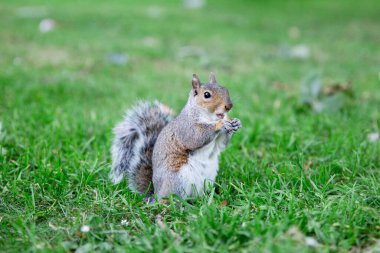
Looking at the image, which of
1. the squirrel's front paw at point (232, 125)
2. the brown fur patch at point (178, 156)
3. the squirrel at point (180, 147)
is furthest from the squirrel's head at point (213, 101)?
the brown fur patch at point (178, 156)

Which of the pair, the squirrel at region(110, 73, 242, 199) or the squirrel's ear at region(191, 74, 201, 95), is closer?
the squirrel at region(110, 73, 242, 199)

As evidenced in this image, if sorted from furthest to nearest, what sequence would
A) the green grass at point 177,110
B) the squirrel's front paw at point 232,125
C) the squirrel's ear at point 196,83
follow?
1. the squirrel's ear at point 196,83
2. the squirrel's front paw at point 232,125
3. the green grass at point 177,110

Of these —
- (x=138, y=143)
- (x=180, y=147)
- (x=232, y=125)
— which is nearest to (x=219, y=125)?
(x=232, y=125)

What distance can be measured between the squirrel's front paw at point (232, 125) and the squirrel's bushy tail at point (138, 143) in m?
0.51

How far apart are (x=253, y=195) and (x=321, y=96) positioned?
84.4 inches

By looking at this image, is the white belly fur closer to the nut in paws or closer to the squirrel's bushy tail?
the nut in paws

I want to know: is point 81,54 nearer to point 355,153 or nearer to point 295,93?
point 295,93

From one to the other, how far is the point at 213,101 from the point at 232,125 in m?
0.18

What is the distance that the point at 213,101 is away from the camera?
7.90 ft

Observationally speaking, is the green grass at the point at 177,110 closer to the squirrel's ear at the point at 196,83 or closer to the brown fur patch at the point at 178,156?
the brown fur patch at the point at 178,156

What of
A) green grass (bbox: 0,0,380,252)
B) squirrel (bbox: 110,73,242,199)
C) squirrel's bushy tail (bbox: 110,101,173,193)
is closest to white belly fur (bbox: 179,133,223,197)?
squirrel (bbox: 110,73,242,199)

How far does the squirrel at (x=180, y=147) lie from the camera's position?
233 cm

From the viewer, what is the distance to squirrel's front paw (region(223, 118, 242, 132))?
2309 millimetres

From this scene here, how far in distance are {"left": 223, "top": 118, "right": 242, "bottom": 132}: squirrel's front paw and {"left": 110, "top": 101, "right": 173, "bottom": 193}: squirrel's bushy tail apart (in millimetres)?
508
